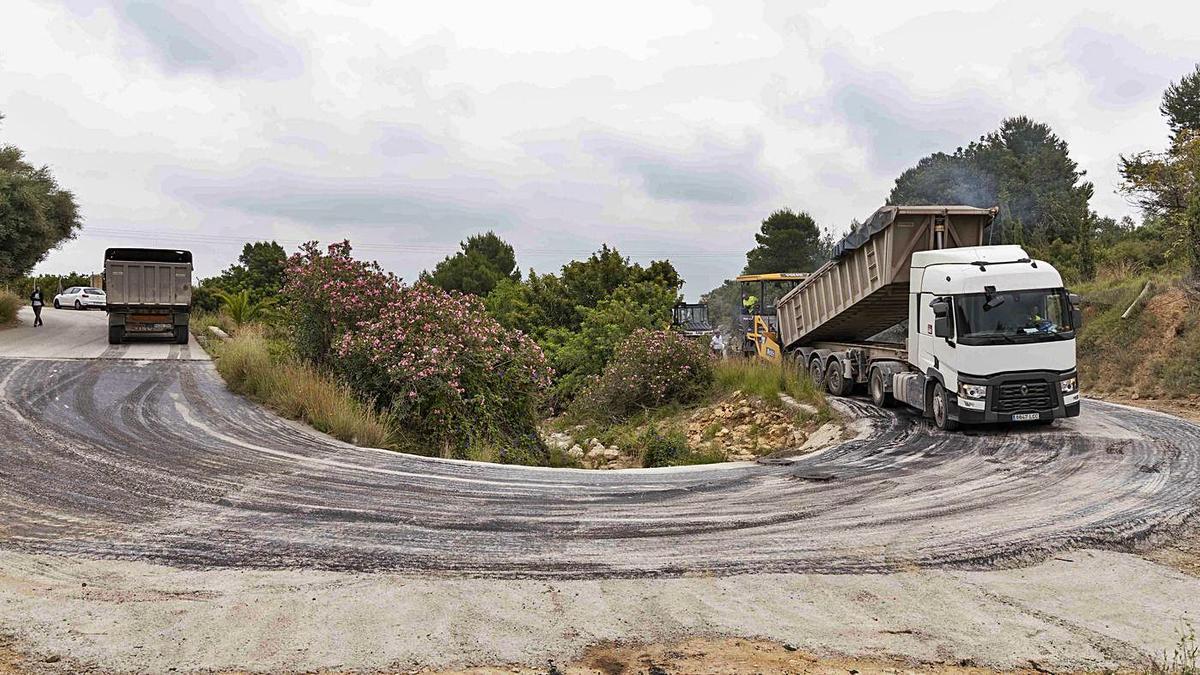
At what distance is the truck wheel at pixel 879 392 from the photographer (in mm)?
16059

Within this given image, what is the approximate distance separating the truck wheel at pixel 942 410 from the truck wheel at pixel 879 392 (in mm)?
2057

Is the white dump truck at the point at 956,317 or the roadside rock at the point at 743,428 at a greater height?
the white dump truck at the point at 956,317

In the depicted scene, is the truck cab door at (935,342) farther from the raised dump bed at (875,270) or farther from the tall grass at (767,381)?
the tall grass at (767,381)

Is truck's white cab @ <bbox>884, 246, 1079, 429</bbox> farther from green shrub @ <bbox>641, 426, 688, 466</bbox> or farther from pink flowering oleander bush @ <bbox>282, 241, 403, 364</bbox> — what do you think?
pink flowering oleander bush @ <bbox>282, 241, 403, 364</bbox>

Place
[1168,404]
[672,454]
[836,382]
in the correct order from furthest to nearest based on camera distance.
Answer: [836,382], [1168,404], [672,454]

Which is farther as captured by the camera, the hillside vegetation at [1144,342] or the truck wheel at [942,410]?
the hillside vegetation at [1144,342]

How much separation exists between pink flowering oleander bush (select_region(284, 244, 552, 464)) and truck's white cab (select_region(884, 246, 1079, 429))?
6.52 metres

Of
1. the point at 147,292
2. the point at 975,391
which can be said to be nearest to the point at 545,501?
the point at 975,391

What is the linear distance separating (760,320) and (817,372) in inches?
209

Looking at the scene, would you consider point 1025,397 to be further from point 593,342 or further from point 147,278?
point 147,278

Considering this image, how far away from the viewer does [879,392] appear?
16.2 meters

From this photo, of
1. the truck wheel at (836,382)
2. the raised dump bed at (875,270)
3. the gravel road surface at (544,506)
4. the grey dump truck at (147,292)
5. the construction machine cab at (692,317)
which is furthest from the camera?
the construction machine cab at (692,317)

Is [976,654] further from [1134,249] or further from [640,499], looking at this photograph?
[1134,249]

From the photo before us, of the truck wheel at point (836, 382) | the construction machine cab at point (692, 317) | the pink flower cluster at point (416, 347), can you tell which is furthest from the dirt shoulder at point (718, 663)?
the construction machine cab at point (692, 317)
